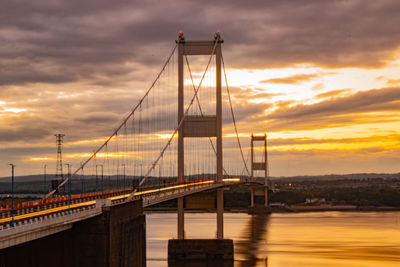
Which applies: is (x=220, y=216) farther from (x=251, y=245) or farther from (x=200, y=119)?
(x=251, y=245)

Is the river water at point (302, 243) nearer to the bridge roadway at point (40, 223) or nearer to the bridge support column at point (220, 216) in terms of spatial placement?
the bridge support column at point (220, 216)

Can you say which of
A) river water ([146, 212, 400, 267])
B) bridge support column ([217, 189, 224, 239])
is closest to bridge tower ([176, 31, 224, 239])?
bridge support column ([217, 189, 224, 239])

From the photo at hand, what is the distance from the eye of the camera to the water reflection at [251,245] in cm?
5420

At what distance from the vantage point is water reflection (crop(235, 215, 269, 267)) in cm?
5420

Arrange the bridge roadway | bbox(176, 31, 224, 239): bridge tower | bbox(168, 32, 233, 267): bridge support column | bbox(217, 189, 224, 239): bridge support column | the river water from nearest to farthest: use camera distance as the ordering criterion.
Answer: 1. the bridge roadway
2. bbox(168, 32, 233, 267): bridge support column
3. bbox(217, 189, 224, 239): bridge support column
4. the river water
5. bbox(176, 31, 224, 239): bridge tower

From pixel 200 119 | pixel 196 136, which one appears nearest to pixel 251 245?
pixel 196 136

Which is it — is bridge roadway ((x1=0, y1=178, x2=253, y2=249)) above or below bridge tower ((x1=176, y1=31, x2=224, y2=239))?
below

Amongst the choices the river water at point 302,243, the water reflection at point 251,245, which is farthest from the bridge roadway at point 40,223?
the water reflection at point 251,245

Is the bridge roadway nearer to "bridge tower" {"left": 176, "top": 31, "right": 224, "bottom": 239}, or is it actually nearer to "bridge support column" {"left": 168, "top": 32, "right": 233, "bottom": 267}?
"bridge support column" {"left": 168, "top": 32, "right": 233, "bottom": 267}

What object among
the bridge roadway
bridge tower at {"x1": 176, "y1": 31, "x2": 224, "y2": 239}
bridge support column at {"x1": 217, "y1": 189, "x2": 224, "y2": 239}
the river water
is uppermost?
bridge tower at {"x1": 176, "y1": 31, "x2": 224, "y2": 239}

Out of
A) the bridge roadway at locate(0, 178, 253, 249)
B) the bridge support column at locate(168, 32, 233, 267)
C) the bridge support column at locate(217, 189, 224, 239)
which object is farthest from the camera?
the bridge support column at locate(217, 189, 224, 239)

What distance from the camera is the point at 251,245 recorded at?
6769 centimetres

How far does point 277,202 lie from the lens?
547 feet

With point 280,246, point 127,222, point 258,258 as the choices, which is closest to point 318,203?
point 280,246
